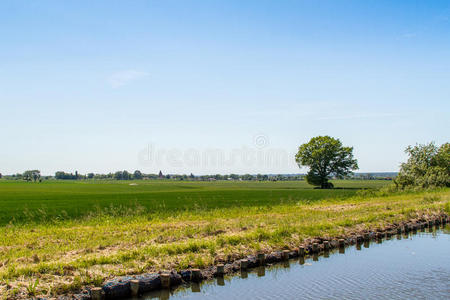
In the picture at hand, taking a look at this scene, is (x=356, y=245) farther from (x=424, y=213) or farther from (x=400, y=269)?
(x=424, y=213)

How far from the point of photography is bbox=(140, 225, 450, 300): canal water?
1191cm

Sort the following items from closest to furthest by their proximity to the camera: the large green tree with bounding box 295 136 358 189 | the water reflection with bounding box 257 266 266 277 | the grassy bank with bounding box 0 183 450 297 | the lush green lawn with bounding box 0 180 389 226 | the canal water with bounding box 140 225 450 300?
the canal water with bounding box 140 225 450 300 < the grassy bank with bounding box 0 183 450 297 < the water reflection with bounding box 257 266 266 277 < the lush green lawn with bounding box 0 180 389 226 < the large green tree with bounding box 295 136 358 189

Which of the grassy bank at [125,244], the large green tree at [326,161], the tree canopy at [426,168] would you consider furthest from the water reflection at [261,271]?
the large green tree at [326,161]

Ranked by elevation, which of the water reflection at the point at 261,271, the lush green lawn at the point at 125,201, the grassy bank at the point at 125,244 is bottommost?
the water reflection at the point at 261,271

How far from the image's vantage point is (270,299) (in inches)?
456

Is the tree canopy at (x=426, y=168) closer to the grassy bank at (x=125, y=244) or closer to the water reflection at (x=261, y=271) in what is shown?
the grassy bank at (x=125, y=244)

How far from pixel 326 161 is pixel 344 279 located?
279 feet

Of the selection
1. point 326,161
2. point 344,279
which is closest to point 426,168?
point 326,161

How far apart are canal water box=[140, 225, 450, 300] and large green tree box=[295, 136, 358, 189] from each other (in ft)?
258

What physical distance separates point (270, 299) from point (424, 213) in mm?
21680

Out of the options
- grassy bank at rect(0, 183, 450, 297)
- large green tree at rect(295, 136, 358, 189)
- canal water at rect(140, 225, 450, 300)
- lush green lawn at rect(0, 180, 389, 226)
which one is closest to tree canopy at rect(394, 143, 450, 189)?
lush green lawn at rect(0, 180, 389, 226)

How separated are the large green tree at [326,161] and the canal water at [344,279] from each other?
7856cm

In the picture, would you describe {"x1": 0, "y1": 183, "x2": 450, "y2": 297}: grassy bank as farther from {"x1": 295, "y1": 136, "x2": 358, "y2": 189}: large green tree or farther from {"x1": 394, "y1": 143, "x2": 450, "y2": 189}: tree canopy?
{"x1": 295, "y1": 136, "x2": 358, "y2": 189}: large green tree

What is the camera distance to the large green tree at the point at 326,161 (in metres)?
95.6
